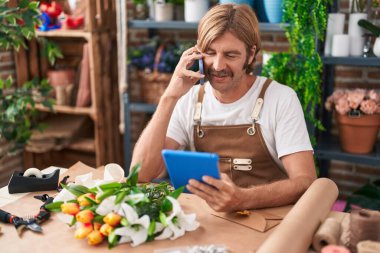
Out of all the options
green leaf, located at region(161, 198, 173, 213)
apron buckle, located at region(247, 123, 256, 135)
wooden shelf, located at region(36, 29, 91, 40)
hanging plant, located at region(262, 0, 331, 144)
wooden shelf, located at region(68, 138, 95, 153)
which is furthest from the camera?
wooden shelf, located at region(68, 138, 95, 153)

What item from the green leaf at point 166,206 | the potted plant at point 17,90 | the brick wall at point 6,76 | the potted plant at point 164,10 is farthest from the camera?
the brick wall at point 6,76

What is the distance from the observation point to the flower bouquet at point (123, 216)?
3.83 feet

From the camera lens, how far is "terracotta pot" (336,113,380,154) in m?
2.55

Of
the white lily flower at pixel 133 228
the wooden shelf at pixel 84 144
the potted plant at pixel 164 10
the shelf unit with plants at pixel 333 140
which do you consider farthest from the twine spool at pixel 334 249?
the wooden shelf at pixel 84 144

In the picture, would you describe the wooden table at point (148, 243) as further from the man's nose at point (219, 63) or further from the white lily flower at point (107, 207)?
the man's nose at point (219, 63)

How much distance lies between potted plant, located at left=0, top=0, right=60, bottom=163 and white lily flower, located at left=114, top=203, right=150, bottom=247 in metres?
1.31

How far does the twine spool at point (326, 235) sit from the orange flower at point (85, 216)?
1.81ft

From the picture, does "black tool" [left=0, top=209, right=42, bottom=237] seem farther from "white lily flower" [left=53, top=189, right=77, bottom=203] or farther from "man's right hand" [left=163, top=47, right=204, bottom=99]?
"man's right hand" [left=163, top=47, right=204, bottom=99]

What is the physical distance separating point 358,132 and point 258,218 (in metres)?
1.47

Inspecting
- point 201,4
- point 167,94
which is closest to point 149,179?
point 167,94

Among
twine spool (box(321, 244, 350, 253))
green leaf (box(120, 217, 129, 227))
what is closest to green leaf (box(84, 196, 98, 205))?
green leaf (box(120, 217, 129, 227))

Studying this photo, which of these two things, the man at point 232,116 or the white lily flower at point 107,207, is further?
the man at point 232,116

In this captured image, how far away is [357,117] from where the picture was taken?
2.55 meters

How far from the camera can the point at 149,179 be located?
1.74 metres
